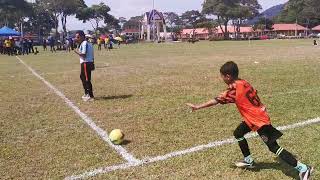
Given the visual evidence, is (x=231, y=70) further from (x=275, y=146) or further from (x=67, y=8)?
(x=67, y=8)

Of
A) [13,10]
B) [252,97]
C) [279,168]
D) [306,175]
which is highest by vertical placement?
[13,10]

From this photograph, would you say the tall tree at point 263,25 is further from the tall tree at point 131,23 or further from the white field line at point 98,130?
the white field line at point 98,130

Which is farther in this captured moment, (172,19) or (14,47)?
(172,19)

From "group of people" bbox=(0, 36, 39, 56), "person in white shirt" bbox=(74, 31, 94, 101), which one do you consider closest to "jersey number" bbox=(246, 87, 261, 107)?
"person in white shirt" bbox=(74, 31, 94, 101)

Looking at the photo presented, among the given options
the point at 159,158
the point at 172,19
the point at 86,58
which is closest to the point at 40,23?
the point at 172,19

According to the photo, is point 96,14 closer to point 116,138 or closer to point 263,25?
point 263,25

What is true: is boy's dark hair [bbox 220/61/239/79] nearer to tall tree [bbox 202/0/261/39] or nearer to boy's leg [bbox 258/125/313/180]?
boy's leg [bbox 258/125/313/180]

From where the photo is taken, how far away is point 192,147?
6688 millimetres

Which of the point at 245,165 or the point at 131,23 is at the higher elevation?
the point at 131,23

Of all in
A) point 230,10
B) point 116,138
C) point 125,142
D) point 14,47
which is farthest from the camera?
point 230,10

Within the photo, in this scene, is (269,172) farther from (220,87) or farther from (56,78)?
(56,78)

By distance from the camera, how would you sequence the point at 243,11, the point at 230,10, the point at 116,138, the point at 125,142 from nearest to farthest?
the point at 116,138
the point at 125,142
the point at 243,11
the point at 230,10

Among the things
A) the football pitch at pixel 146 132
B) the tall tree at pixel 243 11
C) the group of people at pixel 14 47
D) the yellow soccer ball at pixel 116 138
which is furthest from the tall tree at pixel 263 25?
the yellow soccer ball at pixel 116 138

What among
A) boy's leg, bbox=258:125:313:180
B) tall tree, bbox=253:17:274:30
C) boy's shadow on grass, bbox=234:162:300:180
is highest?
tall tree, bbox=253:17:274:30
